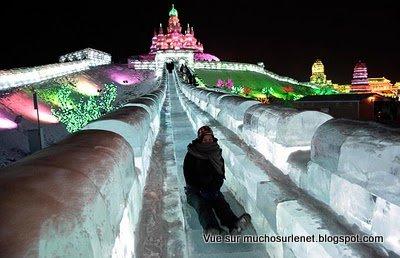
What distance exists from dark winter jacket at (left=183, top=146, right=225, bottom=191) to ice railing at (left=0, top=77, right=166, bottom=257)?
7.36 ft

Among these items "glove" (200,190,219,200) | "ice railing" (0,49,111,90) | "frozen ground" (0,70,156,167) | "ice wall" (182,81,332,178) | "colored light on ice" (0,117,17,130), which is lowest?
"frozen ground" (0,70,156,167)

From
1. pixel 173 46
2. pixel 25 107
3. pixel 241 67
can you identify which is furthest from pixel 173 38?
pixel 25 107

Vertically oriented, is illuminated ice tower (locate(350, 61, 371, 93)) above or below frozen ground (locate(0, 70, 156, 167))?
above

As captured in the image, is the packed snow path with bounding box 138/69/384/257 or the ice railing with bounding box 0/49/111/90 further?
the ice railing with bounding box 0/49/111/90

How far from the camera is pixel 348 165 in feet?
6.88

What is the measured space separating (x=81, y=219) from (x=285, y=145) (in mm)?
2447

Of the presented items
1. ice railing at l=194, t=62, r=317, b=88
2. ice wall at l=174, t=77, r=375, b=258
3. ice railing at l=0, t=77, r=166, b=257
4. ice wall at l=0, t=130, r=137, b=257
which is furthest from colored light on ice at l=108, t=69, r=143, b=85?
ice wall at l=0, t=130, r=137, b=257

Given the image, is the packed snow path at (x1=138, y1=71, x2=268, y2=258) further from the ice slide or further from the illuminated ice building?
the illuminated ice building

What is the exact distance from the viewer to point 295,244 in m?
2.38

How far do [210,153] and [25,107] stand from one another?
37.6 meters

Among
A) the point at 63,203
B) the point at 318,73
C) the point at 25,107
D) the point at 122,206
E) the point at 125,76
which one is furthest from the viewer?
the point at 318,73

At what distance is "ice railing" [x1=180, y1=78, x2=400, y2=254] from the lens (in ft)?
5.73

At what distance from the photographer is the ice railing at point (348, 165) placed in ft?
5.73

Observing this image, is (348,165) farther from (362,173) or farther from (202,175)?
(202,175)
